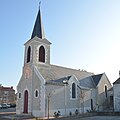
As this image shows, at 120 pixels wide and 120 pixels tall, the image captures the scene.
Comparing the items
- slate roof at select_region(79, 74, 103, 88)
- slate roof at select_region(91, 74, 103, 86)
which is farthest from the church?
slate roof at select_region(91, 74, 103, 86)

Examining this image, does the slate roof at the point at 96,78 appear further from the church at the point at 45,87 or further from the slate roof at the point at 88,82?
the church at the point at 45,87

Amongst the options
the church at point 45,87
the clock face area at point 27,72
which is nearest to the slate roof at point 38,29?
the church at point 45,87

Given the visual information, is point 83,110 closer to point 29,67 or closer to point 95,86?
point 95,86

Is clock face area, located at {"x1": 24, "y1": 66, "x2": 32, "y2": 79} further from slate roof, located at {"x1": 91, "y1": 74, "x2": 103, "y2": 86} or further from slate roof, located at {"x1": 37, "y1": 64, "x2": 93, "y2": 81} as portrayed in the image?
slate roof, located at {"x1": 91, "y1": 74, "x2": 103, "y2": 86}

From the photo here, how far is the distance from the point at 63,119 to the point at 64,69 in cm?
1285

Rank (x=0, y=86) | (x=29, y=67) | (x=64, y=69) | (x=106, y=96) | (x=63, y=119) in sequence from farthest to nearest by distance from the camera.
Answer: (x=0, y=86), (x=106, y=96), (x=64, y=69), (x=29, y=67), (x=63, y=119)

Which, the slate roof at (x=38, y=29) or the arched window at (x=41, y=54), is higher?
the slate roof at (x=38, y=29)

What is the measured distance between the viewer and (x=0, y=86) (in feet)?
265

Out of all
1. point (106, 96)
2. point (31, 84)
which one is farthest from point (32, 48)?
point (106, 96)

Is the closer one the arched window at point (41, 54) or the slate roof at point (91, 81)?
the arched window at point (41, 54)

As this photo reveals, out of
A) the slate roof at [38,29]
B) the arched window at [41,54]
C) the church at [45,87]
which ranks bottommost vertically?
the church at [45,87]

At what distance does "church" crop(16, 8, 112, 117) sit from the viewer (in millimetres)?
25375

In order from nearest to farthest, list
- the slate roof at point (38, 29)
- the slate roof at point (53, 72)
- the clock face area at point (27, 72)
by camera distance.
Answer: the slate roof at point (53, 72), the clock face area at point (27, 72), the slate roof at point (38, 29)

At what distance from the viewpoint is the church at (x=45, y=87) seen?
25.4 meters
